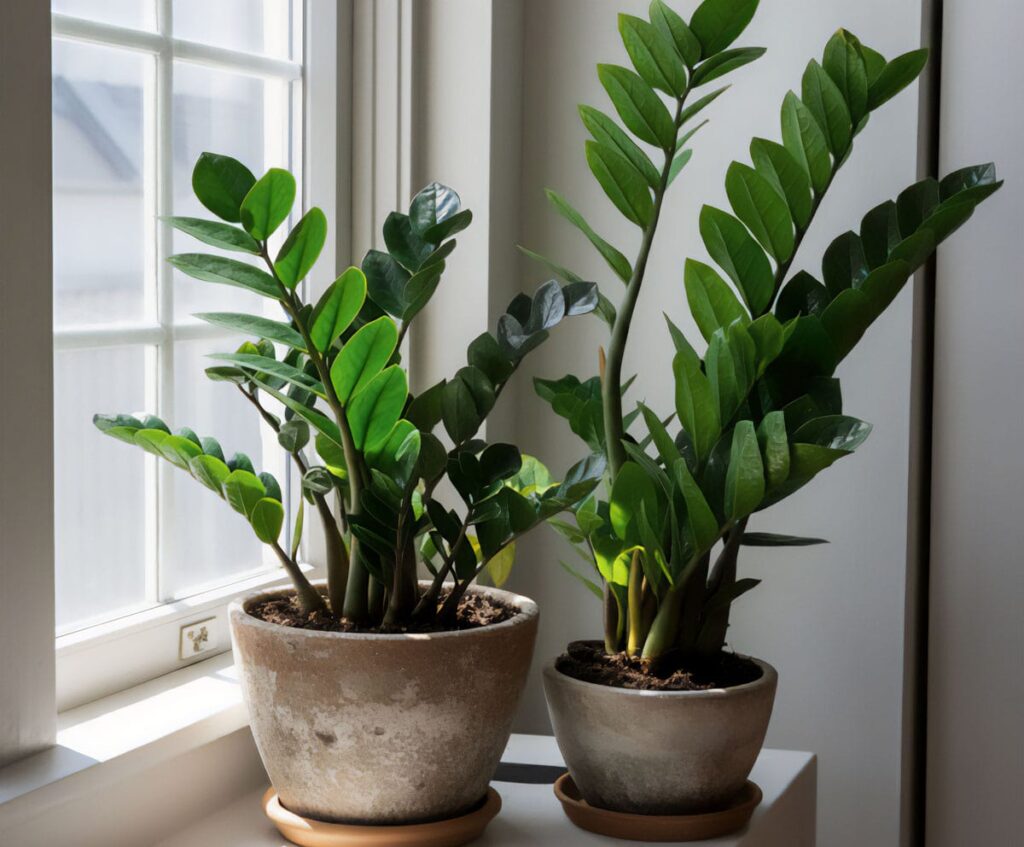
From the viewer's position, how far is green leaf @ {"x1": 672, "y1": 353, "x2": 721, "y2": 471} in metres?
1.02

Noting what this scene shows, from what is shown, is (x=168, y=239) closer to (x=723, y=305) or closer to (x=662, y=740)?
(x=723, y=305)

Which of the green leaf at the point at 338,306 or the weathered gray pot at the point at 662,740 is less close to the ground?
the green leaf at the point at 338,306

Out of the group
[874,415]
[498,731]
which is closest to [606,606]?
[498,731]

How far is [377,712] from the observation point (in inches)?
38.9

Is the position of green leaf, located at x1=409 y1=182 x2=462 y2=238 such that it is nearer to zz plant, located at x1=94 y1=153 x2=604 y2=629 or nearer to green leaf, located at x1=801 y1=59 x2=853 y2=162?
zz plant, located at x1=94 y1=153 x2=604 y2=629

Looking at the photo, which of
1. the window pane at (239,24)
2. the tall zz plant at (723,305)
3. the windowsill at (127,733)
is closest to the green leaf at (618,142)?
the tall zz plant at (723,305)

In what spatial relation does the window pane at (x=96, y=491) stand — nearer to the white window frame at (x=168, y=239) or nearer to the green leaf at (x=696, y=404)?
the white window frame at (x=168, y=239)

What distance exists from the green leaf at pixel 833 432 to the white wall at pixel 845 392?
1.46 feet

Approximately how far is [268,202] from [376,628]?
37cm

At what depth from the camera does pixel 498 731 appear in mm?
1058

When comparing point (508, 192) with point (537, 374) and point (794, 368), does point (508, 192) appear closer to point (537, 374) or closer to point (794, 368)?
point (537, 374)

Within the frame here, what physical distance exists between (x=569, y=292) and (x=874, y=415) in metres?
0.55

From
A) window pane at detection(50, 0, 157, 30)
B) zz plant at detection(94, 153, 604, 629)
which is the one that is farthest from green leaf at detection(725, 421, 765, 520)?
window pane at detection(50, 0, 157, 30)

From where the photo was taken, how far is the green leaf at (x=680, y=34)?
3.41 feet
